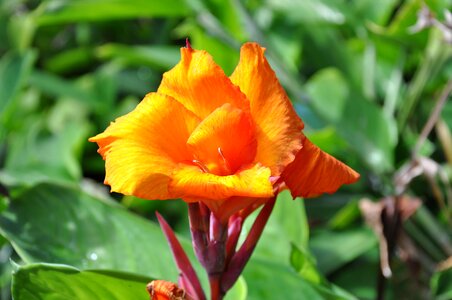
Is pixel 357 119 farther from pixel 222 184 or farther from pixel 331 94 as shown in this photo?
pixel 222 184

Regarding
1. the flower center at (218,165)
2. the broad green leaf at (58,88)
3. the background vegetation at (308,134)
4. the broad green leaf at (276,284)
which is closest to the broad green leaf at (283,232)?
the background vegetation at (308,134)

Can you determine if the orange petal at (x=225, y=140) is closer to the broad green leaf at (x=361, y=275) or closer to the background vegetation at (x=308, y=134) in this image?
the background vegetation at (x=308, y=134)

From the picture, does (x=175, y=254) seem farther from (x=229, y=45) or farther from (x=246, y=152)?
(x=229, y=45)

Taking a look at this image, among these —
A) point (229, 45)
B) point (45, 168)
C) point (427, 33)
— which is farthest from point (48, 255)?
point (427, 33)

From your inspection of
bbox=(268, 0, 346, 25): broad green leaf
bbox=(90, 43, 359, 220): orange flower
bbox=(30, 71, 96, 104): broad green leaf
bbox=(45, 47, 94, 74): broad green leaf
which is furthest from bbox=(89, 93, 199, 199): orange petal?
bbox=(45, 47, 94, 74): broad green leaf

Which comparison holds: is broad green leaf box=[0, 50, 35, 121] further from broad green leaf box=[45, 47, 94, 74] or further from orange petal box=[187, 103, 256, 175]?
orange petal box=[187, 103, 256, 175]

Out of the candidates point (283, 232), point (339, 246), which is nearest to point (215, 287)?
point (283, 232)
